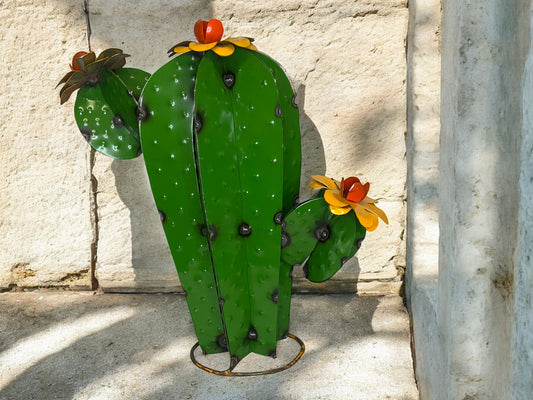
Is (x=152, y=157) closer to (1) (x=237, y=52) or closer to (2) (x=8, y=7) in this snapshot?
(1) (x=237, y=52)

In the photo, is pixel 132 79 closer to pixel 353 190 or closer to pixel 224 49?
pixel 224 49

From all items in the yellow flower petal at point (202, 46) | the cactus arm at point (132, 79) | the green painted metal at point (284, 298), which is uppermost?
the yellow flower petal at point (202, 46)

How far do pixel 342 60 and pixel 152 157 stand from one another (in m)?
0.79

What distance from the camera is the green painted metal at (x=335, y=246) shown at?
67.1 inches

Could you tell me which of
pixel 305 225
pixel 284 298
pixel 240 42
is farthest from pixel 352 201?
pixel 240 42

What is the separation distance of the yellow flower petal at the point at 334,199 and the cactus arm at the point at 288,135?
12cm

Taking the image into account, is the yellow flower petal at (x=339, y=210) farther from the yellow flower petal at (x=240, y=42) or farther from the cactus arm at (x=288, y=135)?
the yellow flower petal at (x=240, y=42)

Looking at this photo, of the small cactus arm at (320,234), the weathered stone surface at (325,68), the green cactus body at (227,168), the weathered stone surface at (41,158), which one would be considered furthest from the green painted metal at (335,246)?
the weathered stone surface at (41,158)

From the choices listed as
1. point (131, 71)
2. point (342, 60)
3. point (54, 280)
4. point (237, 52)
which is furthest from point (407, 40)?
point (54, 280)

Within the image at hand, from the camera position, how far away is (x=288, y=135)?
5.63 feet

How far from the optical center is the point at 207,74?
5.04 ft

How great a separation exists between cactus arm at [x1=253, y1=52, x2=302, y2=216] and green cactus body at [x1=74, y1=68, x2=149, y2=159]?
0.36 metres

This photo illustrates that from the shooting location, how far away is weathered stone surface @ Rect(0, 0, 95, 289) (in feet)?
6.95

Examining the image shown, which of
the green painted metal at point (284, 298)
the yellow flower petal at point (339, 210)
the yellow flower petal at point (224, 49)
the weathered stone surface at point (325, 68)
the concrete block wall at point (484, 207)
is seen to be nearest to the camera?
the concrete block wall at point (484, 207)
